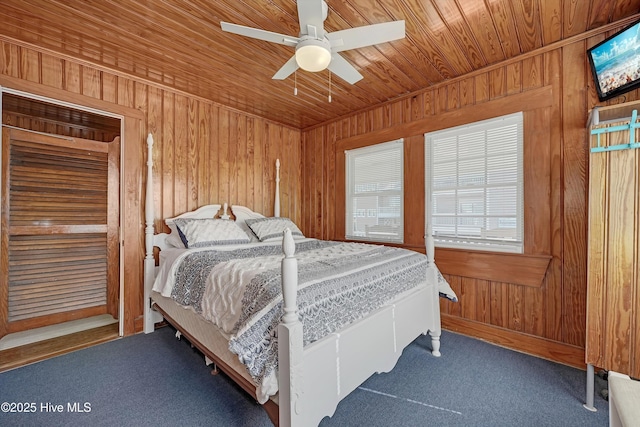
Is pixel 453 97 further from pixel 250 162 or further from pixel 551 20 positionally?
pixel 250 162

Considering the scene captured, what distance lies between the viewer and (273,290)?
4.32 ft

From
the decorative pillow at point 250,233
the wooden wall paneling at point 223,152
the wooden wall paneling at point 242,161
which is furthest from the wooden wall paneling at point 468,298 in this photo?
the wooden wall paneling at point 223,152

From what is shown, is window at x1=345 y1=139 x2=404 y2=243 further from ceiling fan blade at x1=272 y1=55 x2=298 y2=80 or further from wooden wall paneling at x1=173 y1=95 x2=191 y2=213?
wooden wall paneling at x1=173 y1=95 x2=191 y2=213

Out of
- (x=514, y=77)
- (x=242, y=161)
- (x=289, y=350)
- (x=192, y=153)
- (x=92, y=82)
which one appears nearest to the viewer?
(x=289, y=350)

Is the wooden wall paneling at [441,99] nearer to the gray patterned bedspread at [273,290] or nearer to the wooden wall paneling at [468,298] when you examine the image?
the gray patterned bedspread at [273,290]

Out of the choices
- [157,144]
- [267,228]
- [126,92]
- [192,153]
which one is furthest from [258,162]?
[126,92]

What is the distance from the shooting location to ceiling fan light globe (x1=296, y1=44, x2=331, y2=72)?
160cm

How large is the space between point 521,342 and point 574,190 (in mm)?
1353

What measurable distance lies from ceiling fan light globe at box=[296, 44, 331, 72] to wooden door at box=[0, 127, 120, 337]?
2.64m

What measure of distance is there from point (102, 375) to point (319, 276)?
6.18 ft

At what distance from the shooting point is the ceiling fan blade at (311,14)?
55.7 inches

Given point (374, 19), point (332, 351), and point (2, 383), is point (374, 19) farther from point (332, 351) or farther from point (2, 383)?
point (2, 383)

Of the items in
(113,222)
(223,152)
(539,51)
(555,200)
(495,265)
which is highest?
(539,51)

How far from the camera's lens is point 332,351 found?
1374 millimetres
